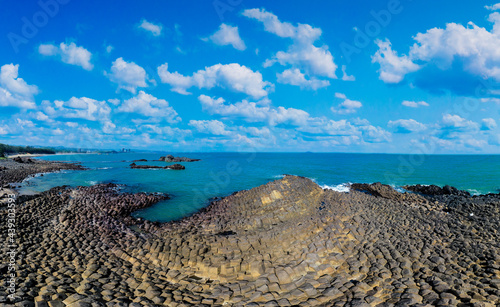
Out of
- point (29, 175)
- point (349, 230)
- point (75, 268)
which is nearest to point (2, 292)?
point (75, 268)

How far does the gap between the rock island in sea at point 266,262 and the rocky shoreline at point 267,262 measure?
0.04m

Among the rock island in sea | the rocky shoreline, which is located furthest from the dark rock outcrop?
the rock island in sea

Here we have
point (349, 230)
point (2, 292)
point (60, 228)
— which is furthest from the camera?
point (60, 228)

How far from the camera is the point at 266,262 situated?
10.2m

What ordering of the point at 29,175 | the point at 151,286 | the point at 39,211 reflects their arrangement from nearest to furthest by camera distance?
the point at 151,286, the point at 39,211, the point at 29,175

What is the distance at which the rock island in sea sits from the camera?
7.73 meters

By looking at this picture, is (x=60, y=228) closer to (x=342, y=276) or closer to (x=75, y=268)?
(x=75, y=268)

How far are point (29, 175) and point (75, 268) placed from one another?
4939cm

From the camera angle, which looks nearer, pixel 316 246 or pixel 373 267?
pixel 373 267

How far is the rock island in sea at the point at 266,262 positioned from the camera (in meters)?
7.73

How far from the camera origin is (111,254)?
1178cm

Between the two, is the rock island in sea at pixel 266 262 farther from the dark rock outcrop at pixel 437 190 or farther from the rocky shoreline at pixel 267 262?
the dark rock outcrop at pixel 437 190

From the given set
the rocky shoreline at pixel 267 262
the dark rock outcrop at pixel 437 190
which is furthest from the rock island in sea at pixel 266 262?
the dark rock outcrop at pixel 437 190

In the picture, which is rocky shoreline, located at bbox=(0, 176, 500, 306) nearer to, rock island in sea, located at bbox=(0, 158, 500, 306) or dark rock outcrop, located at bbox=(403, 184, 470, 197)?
rock island in sea, located at bbox=(0, 158, 500, 306)
